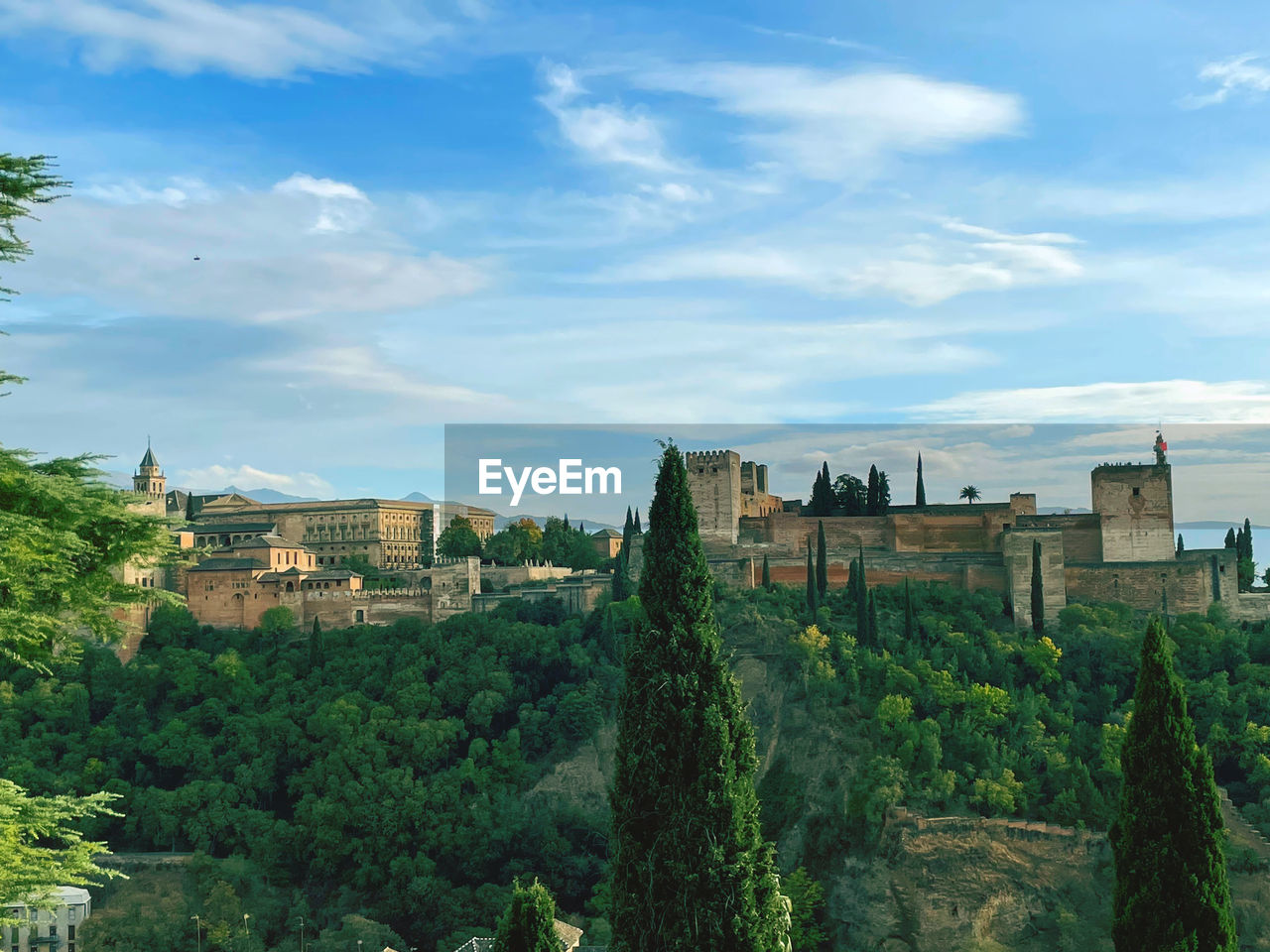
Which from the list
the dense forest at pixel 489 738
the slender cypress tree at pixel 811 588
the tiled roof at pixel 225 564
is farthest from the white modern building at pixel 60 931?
the slender cypress tree at pixel 811 588

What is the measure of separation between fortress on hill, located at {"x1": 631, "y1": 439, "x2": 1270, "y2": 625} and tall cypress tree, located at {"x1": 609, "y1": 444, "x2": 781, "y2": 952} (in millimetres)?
35701

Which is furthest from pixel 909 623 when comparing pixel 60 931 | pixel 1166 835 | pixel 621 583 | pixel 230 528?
pixel 230 528

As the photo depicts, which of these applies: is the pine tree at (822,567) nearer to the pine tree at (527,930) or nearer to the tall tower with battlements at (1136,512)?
the tall tower with battlements at (1136,512)

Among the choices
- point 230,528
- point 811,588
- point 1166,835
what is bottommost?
point 1166,835

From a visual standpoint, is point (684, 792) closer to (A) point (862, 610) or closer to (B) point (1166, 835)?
(B) point (1166, 835)

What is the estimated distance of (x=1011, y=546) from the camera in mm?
47844

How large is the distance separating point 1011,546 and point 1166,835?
109 ft

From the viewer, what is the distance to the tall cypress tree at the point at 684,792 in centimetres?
1347

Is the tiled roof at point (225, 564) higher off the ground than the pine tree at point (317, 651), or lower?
higher

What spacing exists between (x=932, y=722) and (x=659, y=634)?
2812 cm

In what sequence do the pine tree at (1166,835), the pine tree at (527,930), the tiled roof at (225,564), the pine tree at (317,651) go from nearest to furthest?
the pine tree at (527,930)
the pine tree at (1166,835)
the pine tree at (317,651)
the tiled roof at (225,564)

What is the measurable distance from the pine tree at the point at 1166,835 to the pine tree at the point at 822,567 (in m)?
31.7

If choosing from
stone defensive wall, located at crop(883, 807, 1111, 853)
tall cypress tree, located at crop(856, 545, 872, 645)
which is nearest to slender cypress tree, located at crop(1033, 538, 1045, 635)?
tall cypress tree, located at crop(856, 545, 872, 645)

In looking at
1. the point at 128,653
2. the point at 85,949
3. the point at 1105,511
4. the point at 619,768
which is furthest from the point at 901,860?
the point at 128,653
